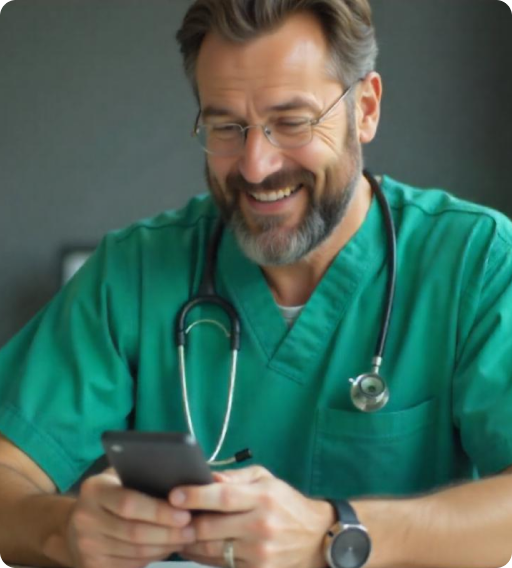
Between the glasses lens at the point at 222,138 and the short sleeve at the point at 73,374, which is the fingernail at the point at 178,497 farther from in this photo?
the glasses lens at the point at 222,138

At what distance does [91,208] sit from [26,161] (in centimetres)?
21

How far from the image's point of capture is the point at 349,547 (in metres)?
1.01

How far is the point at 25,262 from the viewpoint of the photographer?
7.97ft

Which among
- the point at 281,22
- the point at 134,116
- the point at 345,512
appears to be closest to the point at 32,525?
the point at 345,512

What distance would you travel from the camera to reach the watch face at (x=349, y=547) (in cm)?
101

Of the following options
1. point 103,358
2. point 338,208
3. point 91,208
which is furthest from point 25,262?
point 338,208

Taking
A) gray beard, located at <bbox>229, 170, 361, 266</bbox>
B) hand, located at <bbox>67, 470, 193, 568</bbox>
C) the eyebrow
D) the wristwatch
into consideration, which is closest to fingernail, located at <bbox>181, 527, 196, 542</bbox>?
hand, located at <bbox>67, 470, 193, 568</bbox>

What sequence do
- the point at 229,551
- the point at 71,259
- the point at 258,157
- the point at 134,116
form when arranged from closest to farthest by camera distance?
the point at 229,551
the point at 258,157
the point at 71,259
the point at 134,116

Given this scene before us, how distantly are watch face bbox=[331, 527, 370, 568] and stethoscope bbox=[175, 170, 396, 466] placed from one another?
25 cm

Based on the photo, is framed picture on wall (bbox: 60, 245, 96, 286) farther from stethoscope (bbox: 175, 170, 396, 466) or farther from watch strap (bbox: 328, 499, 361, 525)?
watch strap (bbox: 328, 499, 361, 525)

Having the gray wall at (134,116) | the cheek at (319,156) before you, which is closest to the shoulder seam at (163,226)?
the cheek at (319,156)

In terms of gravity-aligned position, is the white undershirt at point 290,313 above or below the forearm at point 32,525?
above

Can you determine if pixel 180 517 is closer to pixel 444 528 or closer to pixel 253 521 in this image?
pixel 253 521

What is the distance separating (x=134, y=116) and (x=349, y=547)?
1.63 metres
